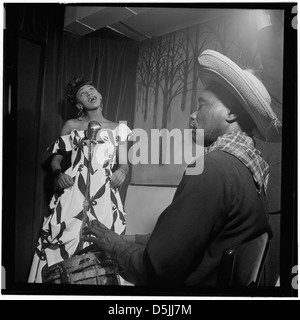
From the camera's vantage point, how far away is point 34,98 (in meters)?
1.84

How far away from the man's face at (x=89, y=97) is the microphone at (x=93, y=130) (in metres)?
0.07

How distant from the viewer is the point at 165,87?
1800 mm

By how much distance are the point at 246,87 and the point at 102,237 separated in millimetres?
906

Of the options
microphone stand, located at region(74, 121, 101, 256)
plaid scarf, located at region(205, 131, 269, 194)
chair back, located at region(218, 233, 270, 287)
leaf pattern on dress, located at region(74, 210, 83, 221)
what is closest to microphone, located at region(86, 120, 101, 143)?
microphone stand, located at region(74, 121, 101, 256)

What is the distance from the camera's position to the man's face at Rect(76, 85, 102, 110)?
1833 millimetres

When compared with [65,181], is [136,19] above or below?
above

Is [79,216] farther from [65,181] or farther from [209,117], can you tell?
[209,117]

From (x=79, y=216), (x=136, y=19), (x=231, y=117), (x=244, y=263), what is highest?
(x=136, y=19)

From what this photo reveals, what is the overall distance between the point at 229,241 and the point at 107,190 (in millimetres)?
581

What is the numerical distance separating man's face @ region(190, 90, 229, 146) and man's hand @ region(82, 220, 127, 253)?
1.84 feet

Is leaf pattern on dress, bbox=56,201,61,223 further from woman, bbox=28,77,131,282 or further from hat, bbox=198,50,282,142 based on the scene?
hat, bbox=198,50,282,142

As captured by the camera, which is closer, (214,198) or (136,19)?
(214,198)

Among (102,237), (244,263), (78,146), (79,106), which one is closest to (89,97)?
(79,106)

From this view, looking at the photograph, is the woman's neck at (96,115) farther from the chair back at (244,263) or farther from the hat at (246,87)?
the chair back at (244,263)
